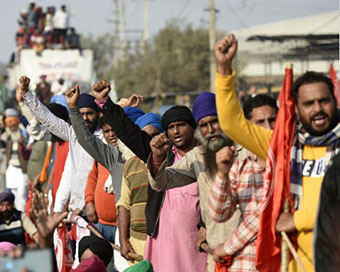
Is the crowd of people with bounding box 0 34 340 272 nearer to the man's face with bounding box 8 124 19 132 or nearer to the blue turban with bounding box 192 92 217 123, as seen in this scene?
the blue turban with bounding box 192 92 217 123

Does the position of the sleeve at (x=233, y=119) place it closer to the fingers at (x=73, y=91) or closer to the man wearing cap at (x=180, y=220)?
the man wearing cap at (x=180, y=220)

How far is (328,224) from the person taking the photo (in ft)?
13.1

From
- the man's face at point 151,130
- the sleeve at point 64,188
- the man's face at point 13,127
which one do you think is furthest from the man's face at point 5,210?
the man's face at point 13,127

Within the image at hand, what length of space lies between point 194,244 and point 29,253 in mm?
2742

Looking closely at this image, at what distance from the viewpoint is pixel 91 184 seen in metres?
7.65

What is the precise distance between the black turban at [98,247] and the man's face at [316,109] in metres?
2.87

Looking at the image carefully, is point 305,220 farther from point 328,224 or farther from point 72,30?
point 72,30

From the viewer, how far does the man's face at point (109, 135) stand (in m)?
7.36

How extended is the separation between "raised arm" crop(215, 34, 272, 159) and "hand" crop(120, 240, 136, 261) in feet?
7.78

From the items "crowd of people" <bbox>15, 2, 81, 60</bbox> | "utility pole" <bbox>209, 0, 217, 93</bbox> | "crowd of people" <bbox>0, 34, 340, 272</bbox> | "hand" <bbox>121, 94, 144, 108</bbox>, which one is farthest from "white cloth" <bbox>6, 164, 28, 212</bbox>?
"utility pole" <bbox>209, 0, 217, 93</bbox>

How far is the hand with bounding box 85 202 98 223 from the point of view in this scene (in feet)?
24.8

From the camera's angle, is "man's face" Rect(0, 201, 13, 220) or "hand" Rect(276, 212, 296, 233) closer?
"hand" Rect(276, 212, 296, 233)

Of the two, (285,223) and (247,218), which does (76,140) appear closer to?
(247,218)

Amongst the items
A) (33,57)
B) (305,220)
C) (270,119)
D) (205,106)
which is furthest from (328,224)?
(33,57)
